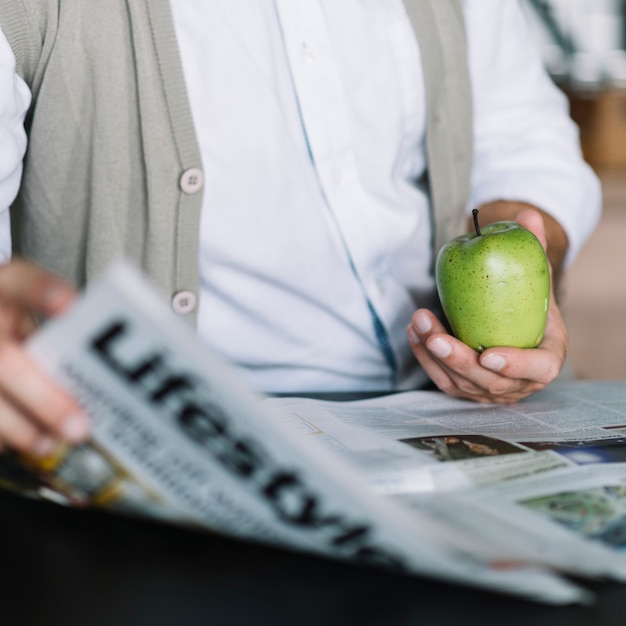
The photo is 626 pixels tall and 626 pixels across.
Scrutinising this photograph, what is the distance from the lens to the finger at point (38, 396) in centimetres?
38

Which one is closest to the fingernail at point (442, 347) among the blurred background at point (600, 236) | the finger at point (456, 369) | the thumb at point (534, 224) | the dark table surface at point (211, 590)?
the finger at point (456, 369)

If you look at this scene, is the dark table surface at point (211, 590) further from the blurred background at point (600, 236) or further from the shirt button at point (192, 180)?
the blurred background at point (600, 236)

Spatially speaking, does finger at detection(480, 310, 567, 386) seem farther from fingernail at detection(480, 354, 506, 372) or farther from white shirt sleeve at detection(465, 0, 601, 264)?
white shirt sleeve at detection(465, 0, 601, 264)

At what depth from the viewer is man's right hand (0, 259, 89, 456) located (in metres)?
0.39

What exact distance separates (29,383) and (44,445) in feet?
0.15

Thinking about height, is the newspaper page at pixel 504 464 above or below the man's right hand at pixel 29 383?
below

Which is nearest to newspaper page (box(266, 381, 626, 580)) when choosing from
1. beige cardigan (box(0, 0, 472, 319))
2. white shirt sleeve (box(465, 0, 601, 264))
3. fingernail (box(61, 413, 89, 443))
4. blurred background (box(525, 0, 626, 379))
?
fingernail (box(61, 413, 89, 443))

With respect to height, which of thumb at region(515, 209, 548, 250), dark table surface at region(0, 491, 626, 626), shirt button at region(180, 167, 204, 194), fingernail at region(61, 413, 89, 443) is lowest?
thumb at region(515, 209, 548, 250)

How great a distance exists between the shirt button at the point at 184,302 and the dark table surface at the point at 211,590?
1.23 ft

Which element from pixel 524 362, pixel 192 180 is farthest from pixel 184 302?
pixel 524 362

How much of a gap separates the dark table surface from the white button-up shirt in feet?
1.36

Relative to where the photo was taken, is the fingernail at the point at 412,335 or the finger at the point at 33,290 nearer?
the finger at the point at 33,290

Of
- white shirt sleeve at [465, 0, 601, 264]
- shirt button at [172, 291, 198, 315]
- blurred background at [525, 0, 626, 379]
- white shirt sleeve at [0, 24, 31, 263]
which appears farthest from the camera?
blurred background at [525, 0, 626, 379]

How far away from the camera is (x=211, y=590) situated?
1.41 feet
